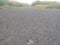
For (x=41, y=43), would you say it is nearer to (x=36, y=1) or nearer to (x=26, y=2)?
(x=26, y=2)

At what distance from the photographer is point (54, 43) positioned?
7.80ft

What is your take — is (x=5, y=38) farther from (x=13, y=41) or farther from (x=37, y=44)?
(x=37, y=44)

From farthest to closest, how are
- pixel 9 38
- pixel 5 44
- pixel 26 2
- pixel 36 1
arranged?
pixel 36 1 < pixel 26 2 < pixel 9 38 < pixel 5 44

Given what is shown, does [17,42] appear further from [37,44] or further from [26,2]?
[26,2]

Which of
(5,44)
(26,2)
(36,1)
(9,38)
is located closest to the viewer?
(5,44)

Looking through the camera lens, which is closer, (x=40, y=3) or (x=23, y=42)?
(x=23, y=42)

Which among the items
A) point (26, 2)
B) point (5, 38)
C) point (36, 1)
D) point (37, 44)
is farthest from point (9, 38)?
point (36, 1)

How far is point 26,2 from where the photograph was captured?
6922 millimetres

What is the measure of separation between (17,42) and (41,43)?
317 mm

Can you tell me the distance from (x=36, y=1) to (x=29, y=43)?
5.96 meters

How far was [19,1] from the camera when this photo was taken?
279 inches

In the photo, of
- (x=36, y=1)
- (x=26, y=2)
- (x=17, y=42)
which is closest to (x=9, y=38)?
(x=17, y=42)

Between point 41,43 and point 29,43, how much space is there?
6.3 inches

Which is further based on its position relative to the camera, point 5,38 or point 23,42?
point 5,38
